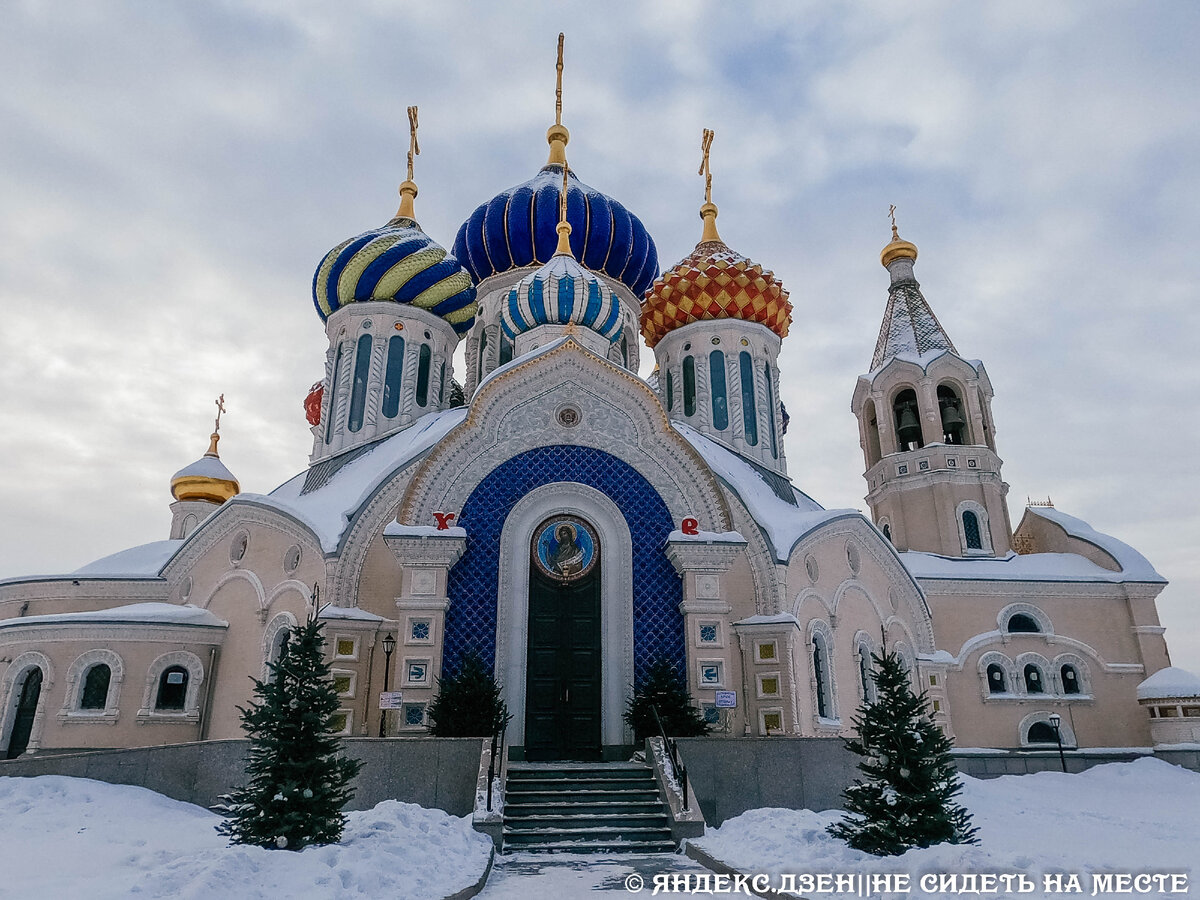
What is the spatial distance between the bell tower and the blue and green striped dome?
1133 centimetres

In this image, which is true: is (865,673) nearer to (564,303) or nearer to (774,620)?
(774,620)

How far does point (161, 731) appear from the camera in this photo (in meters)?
12.7

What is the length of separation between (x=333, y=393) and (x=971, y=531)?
1526 centimetres

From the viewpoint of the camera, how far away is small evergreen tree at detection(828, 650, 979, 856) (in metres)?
6.50

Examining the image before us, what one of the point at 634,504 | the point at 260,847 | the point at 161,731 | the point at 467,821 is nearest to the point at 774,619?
the point at 634,504

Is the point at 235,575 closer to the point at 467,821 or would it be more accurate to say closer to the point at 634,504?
the point at 634,504

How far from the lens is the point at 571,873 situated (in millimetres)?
6848

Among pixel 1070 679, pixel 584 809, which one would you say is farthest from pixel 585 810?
pixel 1070 679

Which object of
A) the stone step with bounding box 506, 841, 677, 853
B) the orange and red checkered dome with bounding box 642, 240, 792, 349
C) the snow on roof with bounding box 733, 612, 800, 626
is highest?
the orange and red checkered dome with bounding box 642, 240, 792, 349

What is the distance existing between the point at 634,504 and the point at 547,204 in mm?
9733

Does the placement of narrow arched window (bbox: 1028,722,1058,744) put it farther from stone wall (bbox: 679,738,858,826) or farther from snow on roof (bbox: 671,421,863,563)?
stone wall (bbox: 679,738,858,826)

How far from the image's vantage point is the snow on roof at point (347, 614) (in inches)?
453

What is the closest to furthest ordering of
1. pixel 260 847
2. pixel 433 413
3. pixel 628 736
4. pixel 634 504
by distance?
pixel 260 847 → pixel 628 736 → pixel 634 504 → pixel 433 413

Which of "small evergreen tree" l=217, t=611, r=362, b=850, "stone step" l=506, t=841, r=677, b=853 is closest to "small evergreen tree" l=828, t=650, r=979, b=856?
"stone step" l=506, t=841, r=677, b=853
